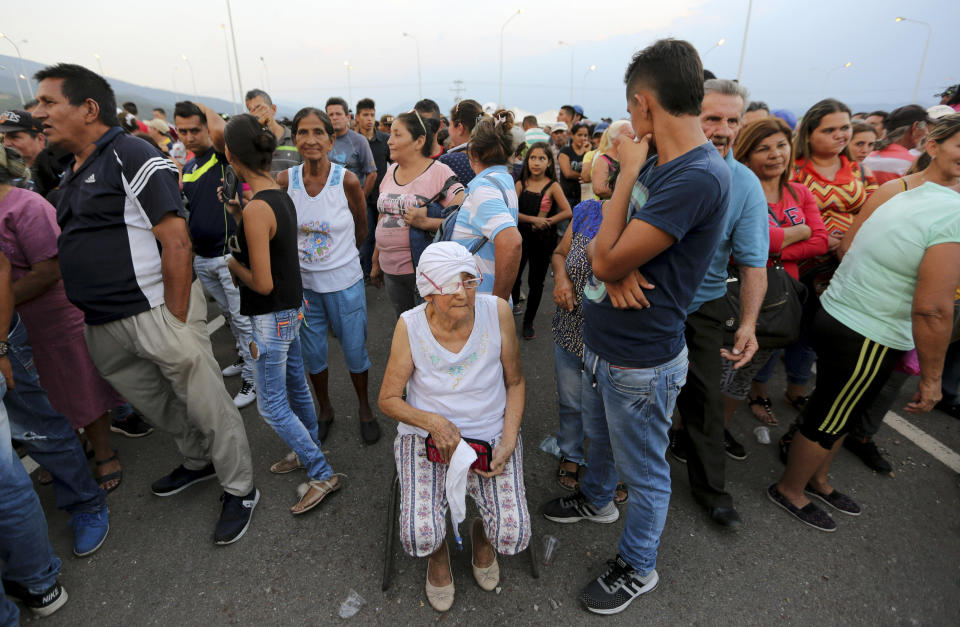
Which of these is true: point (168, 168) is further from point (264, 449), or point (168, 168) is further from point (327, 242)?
point (264, 449)

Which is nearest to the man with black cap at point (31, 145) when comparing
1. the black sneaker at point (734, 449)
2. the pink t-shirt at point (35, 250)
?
the pink t-shirt at point (35, 250)

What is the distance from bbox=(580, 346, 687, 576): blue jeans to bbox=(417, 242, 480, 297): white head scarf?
0.70 m

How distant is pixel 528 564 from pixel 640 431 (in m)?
1.02

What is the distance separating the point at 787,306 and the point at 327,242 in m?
2.89

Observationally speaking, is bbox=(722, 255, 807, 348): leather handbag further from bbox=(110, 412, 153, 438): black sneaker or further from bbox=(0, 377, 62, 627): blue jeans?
bbox=(110, 412, 153, 438): black sneaker

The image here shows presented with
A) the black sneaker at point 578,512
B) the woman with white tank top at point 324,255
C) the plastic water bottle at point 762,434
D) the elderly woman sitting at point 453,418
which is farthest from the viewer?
the plastic water bottle at point 762,434

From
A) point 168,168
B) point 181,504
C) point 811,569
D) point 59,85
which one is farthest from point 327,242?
point 811,569

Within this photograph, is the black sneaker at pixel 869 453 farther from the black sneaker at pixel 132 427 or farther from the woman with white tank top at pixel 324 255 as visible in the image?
the black sneaker at pixel 132 427

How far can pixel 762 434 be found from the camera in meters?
3.37

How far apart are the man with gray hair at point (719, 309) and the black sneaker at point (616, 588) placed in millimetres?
708

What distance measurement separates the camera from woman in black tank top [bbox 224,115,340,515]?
2.32 m

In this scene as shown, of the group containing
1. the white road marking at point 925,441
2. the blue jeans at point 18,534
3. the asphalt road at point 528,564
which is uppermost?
the blue jeans at point 18,534

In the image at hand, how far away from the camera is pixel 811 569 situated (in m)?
2.31

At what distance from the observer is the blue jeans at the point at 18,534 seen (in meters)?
1.93
